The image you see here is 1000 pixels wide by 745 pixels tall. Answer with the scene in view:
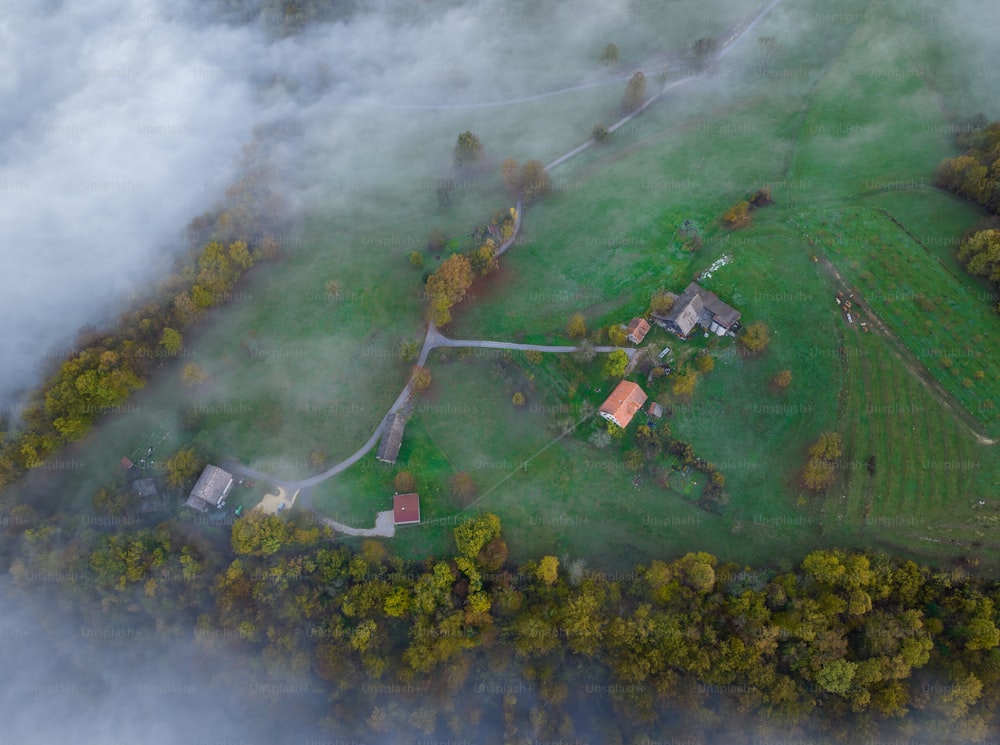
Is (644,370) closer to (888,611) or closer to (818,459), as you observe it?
(818,459)

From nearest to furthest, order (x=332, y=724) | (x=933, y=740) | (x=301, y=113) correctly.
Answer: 1. (x=933, y=740)
2. (x=332, y=724)
3. (x=301, y=113)

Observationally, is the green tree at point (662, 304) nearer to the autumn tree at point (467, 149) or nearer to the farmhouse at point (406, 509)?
the farmhouse at point (406, 509)

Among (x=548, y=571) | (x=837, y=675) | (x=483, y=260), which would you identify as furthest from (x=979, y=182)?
(x=548, y=571)

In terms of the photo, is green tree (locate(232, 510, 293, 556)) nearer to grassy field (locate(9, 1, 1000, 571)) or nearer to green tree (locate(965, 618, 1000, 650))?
grassy field (locate(9, 1, 1000, 571))

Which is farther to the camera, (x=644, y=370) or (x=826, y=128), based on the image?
(x=826, y=128)

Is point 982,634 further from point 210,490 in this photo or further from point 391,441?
point 210,490

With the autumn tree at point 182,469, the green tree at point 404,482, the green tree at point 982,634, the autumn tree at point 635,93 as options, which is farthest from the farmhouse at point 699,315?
the autumn tree at point 182,469

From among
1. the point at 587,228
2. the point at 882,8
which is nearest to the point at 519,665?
the point at 587,228

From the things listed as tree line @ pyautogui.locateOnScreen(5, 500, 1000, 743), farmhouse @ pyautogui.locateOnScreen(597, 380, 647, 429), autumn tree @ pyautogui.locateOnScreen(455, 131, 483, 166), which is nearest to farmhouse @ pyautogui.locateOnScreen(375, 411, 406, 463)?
tree line @ pyautogui.locateOnScreen(5, 500, 1000, 743)
